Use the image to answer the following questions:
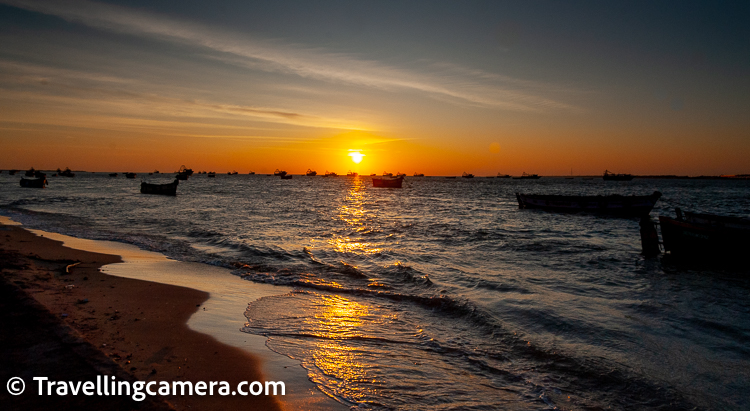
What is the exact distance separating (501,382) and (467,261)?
10.5m

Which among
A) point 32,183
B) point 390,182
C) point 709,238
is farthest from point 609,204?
point 32,183

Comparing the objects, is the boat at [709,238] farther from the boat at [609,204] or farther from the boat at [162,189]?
the boat at [162,189]

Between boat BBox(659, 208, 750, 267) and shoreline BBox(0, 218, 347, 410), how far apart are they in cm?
1679

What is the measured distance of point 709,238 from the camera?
16.2 meters

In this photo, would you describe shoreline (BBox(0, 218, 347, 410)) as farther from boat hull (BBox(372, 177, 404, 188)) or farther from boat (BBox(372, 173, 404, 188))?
boat hull (BBox(372, 177, 404, 188))

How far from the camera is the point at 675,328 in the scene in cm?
926

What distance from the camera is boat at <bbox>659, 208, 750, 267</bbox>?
15516 mm

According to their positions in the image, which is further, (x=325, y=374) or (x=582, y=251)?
(x=582, y=251)

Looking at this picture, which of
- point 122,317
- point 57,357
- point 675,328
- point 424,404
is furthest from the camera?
point 675,328

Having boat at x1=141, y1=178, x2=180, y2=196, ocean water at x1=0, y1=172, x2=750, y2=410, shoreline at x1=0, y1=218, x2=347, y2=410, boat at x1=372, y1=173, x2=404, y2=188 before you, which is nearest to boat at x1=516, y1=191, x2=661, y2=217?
ocean water at x1=0, y1=172, x2=750, y2=410

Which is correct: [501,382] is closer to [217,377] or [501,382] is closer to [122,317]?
[217,377]

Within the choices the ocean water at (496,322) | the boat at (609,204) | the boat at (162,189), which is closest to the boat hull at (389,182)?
the boat at (162,189)

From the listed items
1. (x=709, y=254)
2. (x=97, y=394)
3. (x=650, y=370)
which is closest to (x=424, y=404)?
(x=97, y=394)

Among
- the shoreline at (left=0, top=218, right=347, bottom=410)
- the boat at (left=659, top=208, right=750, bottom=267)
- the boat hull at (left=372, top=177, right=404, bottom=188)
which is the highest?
Answer: the boat hull at (left=372, top=177, right=404, bottom=188)
